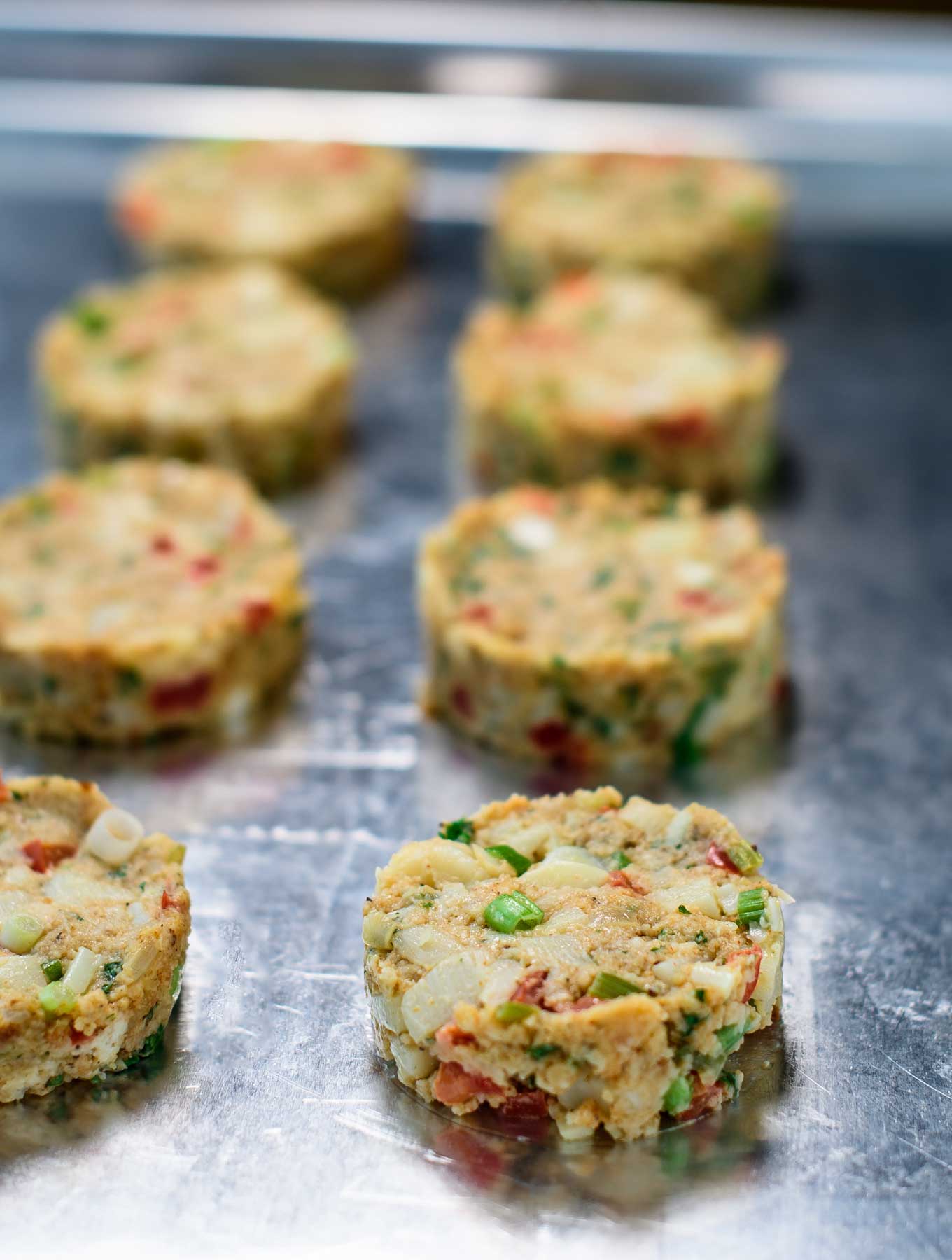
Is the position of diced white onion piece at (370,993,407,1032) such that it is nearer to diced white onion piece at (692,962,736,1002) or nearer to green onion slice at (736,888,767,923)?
diced white onion piece at (692,962,736,1002)

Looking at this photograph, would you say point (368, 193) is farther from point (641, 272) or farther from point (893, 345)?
point (893, 345)

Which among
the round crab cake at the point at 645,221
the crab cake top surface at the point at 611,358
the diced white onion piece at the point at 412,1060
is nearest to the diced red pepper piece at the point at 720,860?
the diced white onion piece at the point at 412,1060

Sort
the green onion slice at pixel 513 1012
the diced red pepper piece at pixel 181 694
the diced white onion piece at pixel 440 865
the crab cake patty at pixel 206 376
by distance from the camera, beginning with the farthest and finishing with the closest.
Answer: the crab cake patty at pixel 206 376
the diced red pepper piece at pixel 181 694
the diced white onion piece at pixel 440 865
the green onion slice at pixel 513 1012

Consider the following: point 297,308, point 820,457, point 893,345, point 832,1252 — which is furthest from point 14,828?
point 893,345

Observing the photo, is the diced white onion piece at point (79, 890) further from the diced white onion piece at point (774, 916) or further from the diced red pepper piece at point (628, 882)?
the diced white onion piece at point (774, 916)

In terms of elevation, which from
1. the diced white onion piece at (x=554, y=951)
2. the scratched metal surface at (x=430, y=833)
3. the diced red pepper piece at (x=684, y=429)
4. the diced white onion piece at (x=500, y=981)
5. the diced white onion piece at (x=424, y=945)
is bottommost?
the scratched metal surface at (x=430, y=833)

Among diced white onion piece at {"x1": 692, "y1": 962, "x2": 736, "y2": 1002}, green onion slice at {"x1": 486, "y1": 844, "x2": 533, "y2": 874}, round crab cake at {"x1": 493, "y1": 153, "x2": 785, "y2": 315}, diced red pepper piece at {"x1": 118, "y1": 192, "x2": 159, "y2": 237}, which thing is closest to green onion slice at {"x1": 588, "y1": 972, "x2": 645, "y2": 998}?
diced white onion piece at {"x1": 692, "y1": 962, "x2": 736, "y2": 1002}
